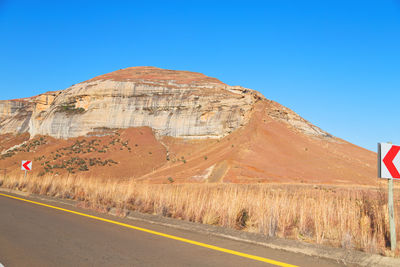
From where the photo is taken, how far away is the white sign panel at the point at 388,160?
575 centimetres

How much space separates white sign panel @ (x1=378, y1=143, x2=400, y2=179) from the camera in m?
5.75

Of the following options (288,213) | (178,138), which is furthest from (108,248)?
(178,138)

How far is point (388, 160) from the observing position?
5.80 m

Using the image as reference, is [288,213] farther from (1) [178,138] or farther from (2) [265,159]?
(1) [178,138]

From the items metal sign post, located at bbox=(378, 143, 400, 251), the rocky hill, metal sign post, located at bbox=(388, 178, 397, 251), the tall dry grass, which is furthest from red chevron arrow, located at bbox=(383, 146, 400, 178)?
the rocky hill

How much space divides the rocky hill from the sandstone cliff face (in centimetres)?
16

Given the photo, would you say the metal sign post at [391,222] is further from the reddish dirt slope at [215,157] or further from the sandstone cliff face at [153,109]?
the sandstone cliff face at [153,109]

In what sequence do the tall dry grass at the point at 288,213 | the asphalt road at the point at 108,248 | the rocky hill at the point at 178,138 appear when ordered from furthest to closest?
the rocky hill at the point at 178,138 < the tall dry grass at the point at 288,213 < the asphalt road at the point at 108,248

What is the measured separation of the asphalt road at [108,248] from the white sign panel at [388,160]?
1.97 meters

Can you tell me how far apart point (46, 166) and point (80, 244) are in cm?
4352

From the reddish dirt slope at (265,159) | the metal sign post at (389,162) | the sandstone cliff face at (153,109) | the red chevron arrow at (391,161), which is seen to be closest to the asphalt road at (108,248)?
the metal sign post at (389,162)

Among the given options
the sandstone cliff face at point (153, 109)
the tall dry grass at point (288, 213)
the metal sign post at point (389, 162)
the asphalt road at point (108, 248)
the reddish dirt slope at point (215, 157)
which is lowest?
the asphalt road at point (108, 248)

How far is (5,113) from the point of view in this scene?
3383 inches

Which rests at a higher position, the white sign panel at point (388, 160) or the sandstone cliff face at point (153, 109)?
the sandstone cliff face at point (153, 109)
